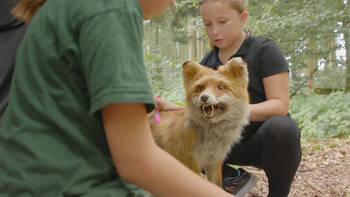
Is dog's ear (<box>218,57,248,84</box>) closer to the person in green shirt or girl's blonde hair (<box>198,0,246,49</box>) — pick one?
girl's blonde hair (<box>198,0,246,49</box>)

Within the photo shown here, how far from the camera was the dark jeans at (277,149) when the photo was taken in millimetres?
2400

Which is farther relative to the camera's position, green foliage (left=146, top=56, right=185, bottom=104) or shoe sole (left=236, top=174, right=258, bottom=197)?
green foliage (left=146, top=56, right=185, bottom=104)

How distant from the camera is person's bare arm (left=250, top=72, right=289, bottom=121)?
2.52 metres

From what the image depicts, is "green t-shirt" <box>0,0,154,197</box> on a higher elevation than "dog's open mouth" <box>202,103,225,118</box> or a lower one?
higher

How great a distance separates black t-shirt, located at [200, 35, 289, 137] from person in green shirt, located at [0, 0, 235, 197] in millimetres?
1851

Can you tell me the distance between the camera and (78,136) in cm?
95

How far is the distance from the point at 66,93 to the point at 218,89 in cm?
150

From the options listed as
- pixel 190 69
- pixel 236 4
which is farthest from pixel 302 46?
pixel 190 69

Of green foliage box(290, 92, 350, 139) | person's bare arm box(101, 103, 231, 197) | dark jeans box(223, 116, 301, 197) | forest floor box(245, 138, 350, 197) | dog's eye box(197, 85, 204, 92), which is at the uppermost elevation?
person's bare arm box(101, 103, 231, 197)

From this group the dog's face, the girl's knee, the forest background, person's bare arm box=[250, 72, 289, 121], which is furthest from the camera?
the forest background

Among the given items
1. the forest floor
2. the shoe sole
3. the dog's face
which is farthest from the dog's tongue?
the forest floor

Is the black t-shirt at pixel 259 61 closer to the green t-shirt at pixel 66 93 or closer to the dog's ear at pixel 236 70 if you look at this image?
the dog's ear at pixel 236 70

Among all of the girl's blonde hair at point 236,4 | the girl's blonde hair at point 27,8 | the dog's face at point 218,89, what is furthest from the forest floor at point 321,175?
the girl's blonde hair at point 27,8

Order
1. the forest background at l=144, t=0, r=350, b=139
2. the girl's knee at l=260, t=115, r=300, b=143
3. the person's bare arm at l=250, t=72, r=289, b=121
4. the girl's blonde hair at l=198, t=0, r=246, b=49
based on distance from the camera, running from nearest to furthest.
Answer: the girl's knee at l=260, t=115, r=300, b=143 < the person's bare arm at l=250, t=72, r=289, b=121 < the girl's blonde hair at l=198, t=0, r=246, b=49 < the forest background at l=144, t=0, r=350, b=139
